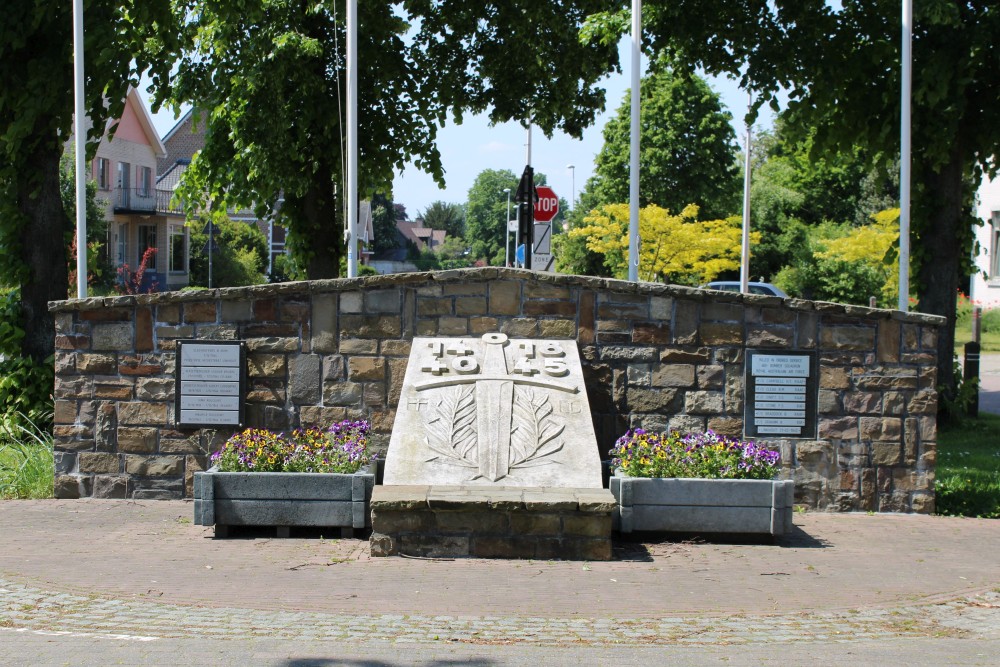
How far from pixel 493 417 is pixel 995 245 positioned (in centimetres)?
3259

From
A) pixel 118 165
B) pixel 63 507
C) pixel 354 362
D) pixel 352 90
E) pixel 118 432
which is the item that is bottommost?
pixel 63 507

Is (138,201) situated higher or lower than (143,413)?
higher

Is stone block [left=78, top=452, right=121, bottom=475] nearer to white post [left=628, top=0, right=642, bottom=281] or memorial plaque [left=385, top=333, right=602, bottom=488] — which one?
memorial plaque [left=385, top=333, right=602, bottom=488]

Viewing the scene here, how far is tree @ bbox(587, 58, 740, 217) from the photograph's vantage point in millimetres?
48344

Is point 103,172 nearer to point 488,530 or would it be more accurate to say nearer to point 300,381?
point 300,381

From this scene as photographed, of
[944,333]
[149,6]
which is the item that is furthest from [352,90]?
[944,333]

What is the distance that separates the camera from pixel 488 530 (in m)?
8.06

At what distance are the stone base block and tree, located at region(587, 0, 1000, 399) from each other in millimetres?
8008

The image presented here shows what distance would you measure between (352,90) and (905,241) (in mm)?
Result: 7073

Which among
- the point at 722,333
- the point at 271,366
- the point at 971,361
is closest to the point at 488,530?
the point at 271,366

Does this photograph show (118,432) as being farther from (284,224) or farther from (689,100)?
→ (689,100)

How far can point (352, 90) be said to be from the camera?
48.1 feet

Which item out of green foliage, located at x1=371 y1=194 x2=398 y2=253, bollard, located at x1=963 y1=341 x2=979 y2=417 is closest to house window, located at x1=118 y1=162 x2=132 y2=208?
bollard, located at x1=963 y1=341 x2=979 y2=417

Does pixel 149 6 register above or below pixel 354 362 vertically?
above
